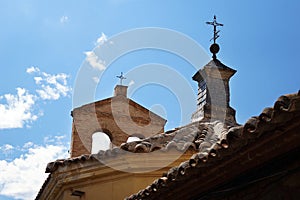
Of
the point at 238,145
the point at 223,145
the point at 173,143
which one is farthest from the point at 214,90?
the point at 238,145

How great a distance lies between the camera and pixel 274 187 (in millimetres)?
3771

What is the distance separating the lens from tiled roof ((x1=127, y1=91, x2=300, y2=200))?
3.12 m

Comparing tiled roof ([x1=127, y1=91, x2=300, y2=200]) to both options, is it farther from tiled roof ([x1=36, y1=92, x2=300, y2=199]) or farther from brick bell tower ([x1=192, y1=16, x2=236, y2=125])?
brick bell tower ([x1=192, y1=16, x2=236, y2=125])

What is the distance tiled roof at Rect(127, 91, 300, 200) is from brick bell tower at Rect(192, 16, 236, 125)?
658cm

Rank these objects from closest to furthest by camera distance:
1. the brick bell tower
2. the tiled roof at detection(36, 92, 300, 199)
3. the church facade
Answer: the tiled roof at detection(36, 92, 300, 199), the church facade, the brick bell tower

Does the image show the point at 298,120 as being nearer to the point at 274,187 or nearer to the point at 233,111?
the point at 274,187

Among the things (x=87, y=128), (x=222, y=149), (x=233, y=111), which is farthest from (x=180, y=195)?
(x=87, y=128)

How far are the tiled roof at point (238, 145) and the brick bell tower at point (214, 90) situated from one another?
658 centimetres

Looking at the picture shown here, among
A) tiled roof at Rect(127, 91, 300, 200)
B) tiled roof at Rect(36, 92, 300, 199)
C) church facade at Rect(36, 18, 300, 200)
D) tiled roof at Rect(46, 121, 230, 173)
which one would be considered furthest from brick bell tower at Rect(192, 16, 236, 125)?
tiled roof at Rect(127, 91, 300, 200)

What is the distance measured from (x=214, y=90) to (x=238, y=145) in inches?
332

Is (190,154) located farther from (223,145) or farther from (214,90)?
(214,90)

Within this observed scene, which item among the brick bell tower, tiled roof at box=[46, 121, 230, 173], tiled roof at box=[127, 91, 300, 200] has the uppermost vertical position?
the brick bell tower

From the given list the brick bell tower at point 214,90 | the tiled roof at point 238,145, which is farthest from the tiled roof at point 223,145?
the brick bell tower at point 214,90

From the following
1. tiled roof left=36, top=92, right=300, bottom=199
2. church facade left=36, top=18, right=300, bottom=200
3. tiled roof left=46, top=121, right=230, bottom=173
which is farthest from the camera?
tiled roof left=46, top=121, right=230, bottom=173
